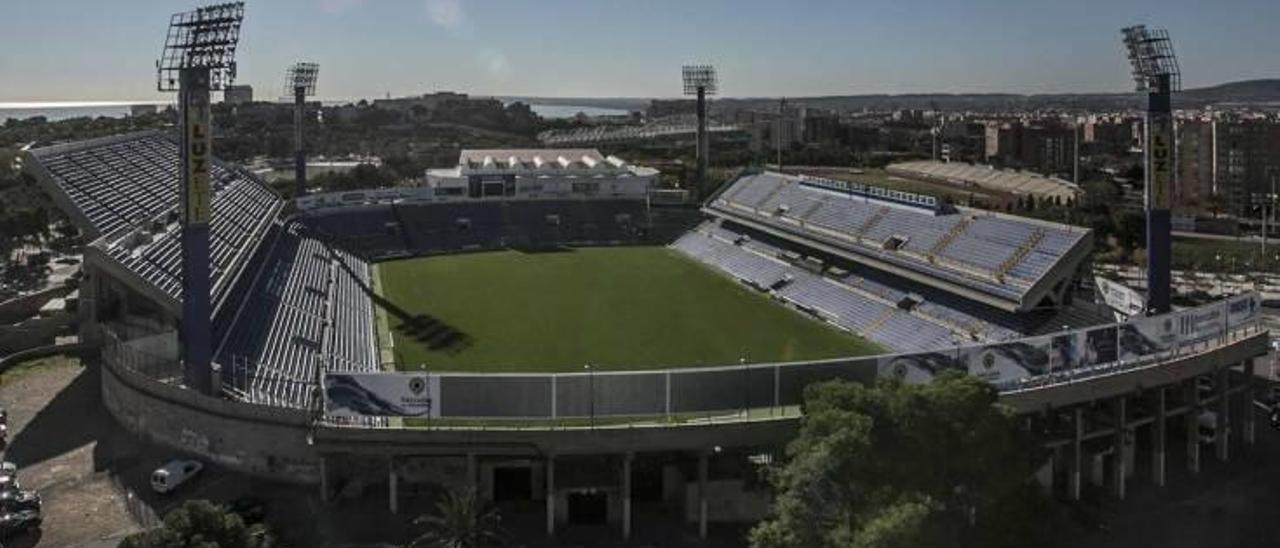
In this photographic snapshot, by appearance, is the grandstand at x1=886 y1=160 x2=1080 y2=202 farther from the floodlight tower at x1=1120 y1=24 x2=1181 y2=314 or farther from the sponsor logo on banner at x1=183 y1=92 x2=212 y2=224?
the sponsor logo on banner at x1=183 y1=92 x2=212 y2=224

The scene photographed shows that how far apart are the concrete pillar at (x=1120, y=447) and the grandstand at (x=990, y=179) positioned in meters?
70.5

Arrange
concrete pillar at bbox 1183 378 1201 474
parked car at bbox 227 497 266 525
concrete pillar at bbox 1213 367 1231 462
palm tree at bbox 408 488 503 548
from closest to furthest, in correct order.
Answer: palm tree at bbox 408 488 503 548 < parked car at bbox 227 497 266 525 < concrete pillar at bbox 1183 378 1201 474 < concrete pillar at bbox 1213 367 1231 462

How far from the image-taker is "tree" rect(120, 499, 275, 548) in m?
17.4

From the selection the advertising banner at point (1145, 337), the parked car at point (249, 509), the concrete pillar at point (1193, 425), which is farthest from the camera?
the concrete pillar at point (1193, 425)

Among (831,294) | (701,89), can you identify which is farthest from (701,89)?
(831,294)

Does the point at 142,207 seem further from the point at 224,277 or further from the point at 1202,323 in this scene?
the point at 1202,323

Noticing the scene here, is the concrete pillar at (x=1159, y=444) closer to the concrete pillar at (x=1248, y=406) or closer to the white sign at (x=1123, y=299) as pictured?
the concrete pillar at (x=1248, y=406)

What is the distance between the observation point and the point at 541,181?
71.1 metres

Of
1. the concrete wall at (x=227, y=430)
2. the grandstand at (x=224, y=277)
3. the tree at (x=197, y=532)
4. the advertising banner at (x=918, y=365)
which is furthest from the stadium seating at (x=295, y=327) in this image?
the advertising banner at (x=918, y=365)

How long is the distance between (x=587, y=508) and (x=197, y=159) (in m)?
13.9

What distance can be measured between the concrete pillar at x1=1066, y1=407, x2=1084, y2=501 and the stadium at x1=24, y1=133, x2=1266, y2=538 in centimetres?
7

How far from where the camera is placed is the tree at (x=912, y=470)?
17062 millimetres

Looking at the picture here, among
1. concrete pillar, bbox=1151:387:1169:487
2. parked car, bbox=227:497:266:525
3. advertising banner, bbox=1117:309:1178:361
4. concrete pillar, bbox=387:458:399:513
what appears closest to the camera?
parked car, bbox=227:497:266:525

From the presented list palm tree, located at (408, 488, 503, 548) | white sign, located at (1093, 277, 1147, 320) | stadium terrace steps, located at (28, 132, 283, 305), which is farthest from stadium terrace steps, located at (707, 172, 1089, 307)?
stadium terrace steps, located at (28, 132, 283, 305)
